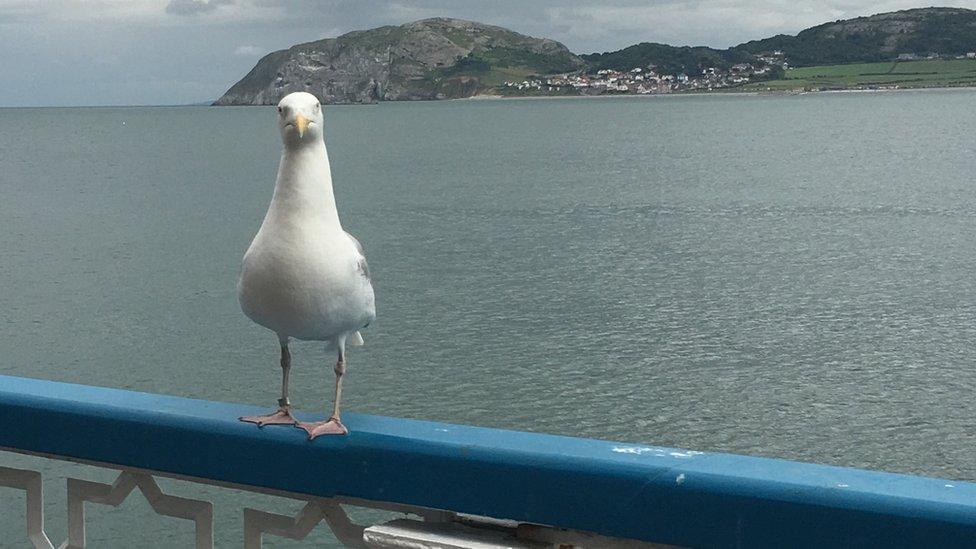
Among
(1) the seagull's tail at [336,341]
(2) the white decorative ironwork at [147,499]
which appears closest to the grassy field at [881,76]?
(1) the seagull's tail at [336,341]

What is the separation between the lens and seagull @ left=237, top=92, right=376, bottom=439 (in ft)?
9.00

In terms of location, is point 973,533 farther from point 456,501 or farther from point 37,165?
point 37,165

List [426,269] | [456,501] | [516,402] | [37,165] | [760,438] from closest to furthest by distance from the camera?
[456,501]
[760,438]
[516,402]
[426,269]
[37,165]

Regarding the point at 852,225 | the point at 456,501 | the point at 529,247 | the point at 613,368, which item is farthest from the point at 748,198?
the point at 456,501

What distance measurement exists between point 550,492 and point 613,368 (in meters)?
15.5

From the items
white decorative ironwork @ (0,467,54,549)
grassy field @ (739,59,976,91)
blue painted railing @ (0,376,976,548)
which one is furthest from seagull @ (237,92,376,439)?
grassy field @ (739,59,976,91)

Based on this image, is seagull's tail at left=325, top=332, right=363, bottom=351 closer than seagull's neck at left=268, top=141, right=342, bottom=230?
No

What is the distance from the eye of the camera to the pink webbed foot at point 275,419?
8.52 ft

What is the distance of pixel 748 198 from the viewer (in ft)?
150

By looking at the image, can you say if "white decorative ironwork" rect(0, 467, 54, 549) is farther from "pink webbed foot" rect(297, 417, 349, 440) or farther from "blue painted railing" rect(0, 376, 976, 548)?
"pink webbed foot" rect(297, 417, 349, 440)

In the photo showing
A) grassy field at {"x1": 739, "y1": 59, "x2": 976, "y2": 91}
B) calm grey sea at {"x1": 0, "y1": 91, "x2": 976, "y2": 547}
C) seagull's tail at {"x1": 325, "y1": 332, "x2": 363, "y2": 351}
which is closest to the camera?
seagull's tail at {"x1": 325, "y1": 332, "x2": 363, "y2": 351}

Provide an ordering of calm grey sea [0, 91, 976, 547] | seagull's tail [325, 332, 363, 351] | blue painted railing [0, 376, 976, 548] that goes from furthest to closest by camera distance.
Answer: calm grey sea [0, 91, 976, 547], seagull's tail [325, 332, 363, 351], blue painted railing [0, 376, 976, 548]

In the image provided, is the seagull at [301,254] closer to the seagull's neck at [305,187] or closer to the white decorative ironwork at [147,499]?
the seagull's neck at [305,187]

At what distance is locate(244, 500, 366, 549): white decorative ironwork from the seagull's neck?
0.69 metres
